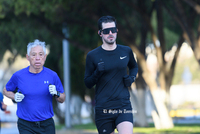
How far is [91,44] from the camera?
23.5 m

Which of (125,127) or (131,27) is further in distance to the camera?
(131,27)

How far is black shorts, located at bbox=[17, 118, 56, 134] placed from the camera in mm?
5418

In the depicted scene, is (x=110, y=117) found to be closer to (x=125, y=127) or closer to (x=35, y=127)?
(x=125, y=127)

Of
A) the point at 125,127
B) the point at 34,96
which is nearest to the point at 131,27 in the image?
the point at 34,96

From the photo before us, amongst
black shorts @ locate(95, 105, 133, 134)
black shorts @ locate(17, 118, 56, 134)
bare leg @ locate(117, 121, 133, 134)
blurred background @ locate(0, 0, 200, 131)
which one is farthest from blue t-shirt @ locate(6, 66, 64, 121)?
blurred background @ locate(0, 0, 200, 131)

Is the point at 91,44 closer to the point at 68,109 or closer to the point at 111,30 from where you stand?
the point at 68,109

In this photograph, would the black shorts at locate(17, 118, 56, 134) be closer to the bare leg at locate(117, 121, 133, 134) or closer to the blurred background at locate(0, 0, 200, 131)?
the bare leg at locate(117, 121, 133, 134)

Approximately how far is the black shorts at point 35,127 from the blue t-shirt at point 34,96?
53mm

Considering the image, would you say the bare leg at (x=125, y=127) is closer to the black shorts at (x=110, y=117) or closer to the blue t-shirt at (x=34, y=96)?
the black shorts at (x=110, y=117)

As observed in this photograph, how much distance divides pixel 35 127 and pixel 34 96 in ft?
1.30

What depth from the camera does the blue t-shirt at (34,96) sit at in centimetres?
545

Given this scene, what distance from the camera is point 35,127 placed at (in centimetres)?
544

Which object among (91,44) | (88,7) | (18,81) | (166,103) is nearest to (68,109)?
(91,44)

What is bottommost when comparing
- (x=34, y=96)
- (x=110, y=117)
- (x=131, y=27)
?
(x=110, y=117)
